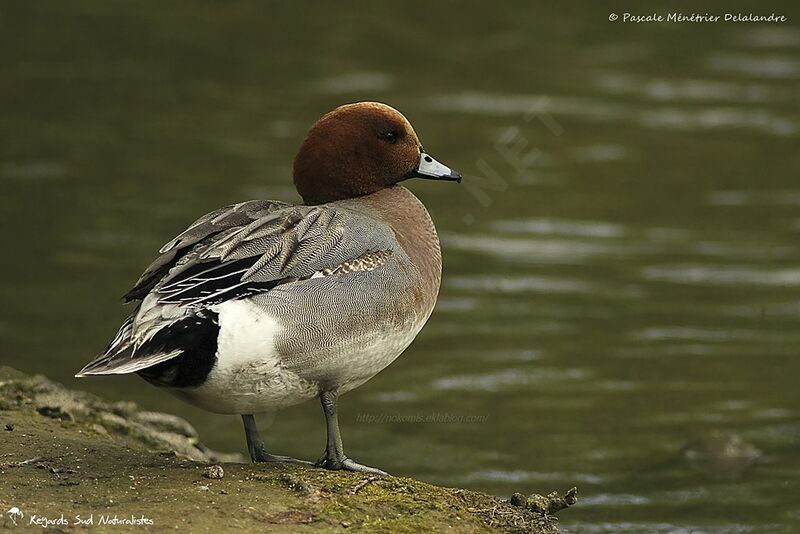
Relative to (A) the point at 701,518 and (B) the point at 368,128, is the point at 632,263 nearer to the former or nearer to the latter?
(A) the point at 701,518

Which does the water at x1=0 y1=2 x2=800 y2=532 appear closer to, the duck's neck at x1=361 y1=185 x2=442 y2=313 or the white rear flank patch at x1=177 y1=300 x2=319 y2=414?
the duck's neck at x1=361 y1=185 x2=442 y2=313

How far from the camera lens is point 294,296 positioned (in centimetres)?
468

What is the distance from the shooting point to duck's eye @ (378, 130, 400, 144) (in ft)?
17.9

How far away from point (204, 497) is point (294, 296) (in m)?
0.72
